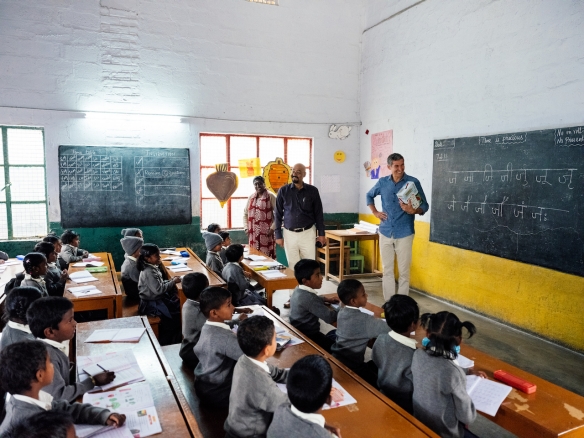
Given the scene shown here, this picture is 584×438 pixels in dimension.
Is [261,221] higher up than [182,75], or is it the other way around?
[182,75]

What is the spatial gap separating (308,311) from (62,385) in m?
1.60

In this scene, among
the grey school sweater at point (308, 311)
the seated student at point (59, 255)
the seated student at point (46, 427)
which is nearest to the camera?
the seated student at point (46, 427)

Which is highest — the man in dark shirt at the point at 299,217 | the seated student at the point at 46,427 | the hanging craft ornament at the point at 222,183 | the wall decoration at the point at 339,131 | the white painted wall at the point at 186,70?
the white painted wall at the point at 186,70

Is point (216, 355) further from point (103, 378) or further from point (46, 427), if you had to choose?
point (46, 427)

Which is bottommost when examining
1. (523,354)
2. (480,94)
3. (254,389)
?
(523,354)

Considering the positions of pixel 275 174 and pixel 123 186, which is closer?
pixel 123 186

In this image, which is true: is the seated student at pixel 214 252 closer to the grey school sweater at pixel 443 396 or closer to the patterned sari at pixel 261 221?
the patterned sari at pixel 261 221

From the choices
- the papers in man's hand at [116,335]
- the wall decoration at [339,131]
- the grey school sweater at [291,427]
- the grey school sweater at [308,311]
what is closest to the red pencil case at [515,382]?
the grey school sweater at [291,427]

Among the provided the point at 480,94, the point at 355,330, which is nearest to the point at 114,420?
Result: the point at 355,330

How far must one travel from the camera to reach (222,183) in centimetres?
647

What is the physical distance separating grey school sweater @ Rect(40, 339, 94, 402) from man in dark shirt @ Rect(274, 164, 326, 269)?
10.0 ft

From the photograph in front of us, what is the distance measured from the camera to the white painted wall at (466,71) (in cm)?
389

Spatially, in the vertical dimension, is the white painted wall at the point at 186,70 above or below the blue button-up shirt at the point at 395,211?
above

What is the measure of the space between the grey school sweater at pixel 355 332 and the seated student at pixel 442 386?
57 centimetres
